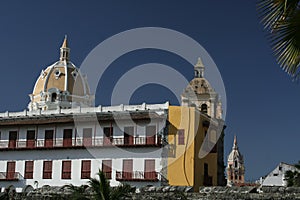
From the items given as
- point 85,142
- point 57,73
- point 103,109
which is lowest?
point 85,142

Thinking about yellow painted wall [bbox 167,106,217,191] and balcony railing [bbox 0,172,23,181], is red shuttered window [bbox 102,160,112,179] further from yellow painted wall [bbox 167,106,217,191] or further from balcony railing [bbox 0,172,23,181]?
balcony railing [bbox 0,172,23,181]

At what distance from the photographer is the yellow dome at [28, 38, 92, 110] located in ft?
214

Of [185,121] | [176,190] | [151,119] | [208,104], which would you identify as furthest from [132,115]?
[176,190]

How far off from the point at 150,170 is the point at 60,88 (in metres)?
30.9

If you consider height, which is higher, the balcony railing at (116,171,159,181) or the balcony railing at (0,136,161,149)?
the balcony railing at (0,136,161,149)

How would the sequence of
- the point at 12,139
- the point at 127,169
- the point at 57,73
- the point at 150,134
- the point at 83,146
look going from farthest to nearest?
the point at 57,73 < the point at 12,139 < the point at 83,146 < the point at 127,169 < the point at 150,134

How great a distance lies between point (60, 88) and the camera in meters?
67.1

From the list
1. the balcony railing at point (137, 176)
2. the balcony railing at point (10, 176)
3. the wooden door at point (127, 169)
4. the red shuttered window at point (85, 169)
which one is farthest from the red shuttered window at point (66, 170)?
the wooden door at point (127, 169)

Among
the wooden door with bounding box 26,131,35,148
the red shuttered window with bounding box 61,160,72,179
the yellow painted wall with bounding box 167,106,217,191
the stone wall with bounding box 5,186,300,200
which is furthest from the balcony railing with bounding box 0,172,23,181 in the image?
the stone wall with bounding box 5,186,300,200

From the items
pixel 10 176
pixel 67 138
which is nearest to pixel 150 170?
pixel 67 138

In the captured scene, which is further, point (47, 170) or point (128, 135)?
point (47, 170)

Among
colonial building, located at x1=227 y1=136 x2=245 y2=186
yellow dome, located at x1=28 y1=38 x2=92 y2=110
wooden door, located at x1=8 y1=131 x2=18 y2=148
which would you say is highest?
yellow dome, located at x1=28 y1=38 x2=92 y2=110

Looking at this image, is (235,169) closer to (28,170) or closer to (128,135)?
(28,170)

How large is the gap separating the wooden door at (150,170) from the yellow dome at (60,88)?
2717cm
